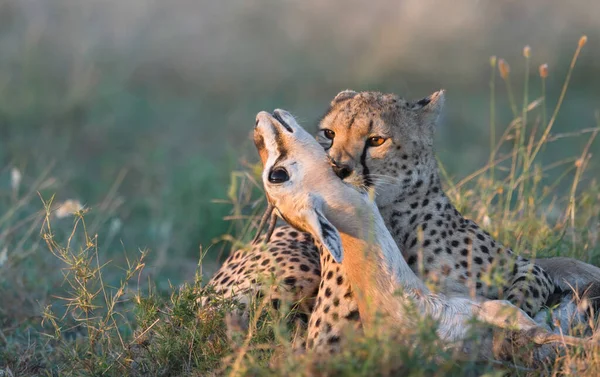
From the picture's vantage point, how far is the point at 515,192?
6078 millimetres

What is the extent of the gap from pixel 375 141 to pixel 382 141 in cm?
2

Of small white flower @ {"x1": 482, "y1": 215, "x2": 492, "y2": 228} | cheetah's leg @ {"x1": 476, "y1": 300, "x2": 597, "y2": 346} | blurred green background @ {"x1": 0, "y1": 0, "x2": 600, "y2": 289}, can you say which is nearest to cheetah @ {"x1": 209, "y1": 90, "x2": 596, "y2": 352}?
cheetah's leg @ {"x1": 476, "y1": 300, "x2": 597, "y2": 346}

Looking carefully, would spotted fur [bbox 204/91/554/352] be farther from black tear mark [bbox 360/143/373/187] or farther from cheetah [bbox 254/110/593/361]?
cheetah [bbox 254/110/593/361]

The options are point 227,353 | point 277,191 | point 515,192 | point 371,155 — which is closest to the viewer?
point 277,191

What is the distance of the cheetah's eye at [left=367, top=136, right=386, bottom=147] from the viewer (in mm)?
3689

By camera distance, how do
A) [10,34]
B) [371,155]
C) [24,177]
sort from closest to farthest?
[371,155] < [24,177] < [10,34]

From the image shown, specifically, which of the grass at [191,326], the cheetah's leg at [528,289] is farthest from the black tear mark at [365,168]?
the cheetah's leg at [528,289]

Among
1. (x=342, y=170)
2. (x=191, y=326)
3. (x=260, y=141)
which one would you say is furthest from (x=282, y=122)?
(x=191, y=326)

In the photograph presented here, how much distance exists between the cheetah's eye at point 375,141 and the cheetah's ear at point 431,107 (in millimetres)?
276

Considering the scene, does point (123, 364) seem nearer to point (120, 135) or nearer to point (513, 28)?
point (120, 135)

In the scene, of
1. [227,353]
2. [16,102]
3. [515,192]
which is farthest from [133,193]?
[227,353]

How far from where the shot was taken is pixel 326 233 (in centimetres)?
291

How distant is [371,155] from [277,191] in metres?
0.60

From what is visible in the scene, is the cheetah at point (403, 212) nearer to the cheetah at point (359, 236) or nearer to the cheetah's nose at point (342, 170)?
the cheetah's nose at point (342, 170)
